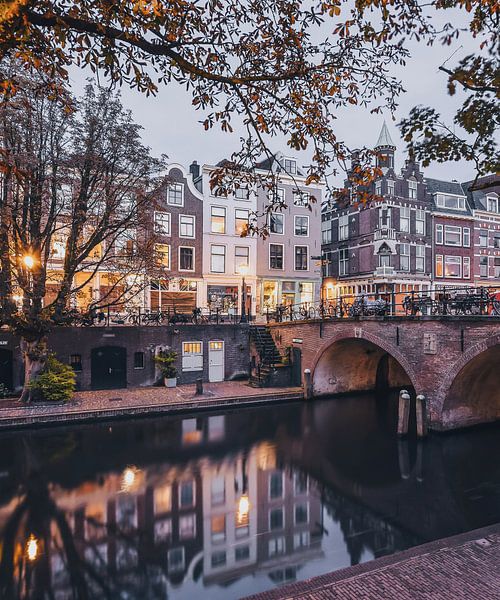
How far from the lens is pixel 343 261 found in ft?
116

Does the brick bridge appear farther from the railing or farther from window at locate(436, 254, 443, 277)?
window at locate(436, 254, 443, 277)

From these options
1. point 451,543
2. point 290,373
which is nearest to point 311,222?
point 290,373

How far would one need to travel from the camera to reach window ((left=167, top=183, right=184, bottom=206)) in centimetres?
2694

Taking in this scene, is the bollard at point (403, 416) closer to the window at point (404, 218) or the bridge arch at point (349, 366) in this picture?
the bridge arch at point (349, 366)

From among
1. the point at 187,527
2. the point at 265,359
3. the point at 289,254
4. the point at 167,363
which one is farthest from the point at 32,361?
the point at 289,254

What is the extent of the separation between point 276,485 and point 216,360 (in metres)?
12.4

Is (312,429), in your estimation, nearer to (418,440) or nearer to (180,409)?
(418,440)

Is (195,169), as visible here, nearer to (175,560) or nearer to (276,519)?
(276,519)

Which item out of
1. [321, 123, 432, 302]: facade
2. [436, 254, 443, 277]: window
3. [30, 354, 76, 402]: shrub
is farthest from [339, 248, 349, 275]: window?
[30, 354, 76, 402]: shrub

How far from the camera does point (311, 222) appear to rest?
32188 millimetres

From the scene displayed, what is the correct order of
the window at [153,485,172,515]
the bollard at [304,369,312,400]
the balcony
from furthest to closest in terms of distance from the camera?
the balcony → the bollard at [304,369,312,400] → the window at [153,485,172,515]

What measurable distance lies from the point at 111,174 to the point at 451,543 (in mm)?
16223

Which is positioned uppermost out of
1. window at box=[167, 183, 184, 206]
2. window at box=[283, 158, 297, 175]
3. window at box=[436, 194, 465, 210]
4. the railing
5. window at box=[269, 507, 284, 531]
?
window at box=[283, 158, 297, 175]

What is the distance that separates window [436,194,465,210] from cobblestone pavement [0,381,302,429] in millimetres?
22989
